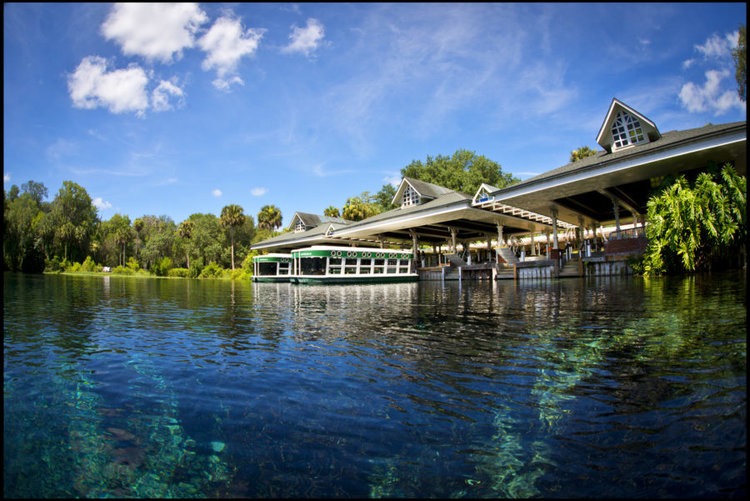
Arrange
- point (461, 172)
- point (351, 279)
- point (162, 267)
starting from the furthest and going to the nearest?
point (162, 267) < point (461, 172) < point (351, 279)

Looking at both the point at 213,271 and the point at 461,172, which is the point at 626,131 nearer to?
the point at 461,172

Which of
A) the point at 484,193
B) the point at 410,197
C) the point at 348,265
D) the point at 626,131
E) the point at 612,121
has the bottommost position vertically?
the point at 348,265

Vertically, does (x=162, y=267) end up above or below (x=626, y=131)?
below

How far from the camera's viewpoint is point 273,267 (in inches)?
1617

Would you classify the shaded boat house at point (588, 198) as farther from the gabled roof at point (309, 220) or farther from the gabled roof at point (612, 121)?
the gabled roof at point (309, 220)

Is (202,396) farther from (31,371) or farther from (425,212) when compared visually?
(425,212)

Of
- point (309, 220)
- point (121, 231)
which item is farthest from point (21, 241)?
point (309, 220)

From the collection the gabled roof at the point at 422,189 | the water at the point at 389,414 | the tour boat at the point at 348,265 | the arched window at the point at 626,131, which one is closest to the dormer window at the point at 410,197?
the gabled roof at the point at 422,189

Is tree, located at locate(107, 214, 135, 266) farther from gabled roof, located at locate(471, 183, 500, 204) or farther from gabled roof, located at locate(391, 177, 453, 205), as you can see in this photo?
gabled roof, located at locate(471, 183, 500, 204)

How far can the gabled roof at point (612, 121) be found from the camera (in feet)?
70.8

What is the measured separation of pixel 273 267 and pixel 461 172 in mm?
29808

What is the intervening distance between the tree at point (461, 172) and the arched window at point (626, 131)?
28362mm

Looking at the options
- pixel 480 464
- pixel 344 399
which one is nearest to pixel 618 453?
pixel 480 464

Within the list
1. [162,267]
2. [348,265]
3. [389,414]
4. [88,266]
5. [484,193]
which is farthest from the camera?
[162,267]
